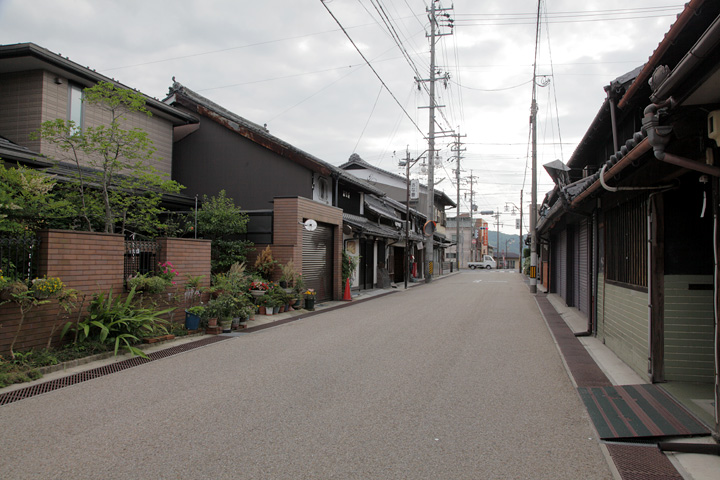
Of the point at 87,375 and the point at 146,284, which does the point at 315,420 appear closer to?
Result: the point at 87,375

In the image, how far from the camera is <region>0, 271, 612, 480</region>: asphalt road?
3.57 metres

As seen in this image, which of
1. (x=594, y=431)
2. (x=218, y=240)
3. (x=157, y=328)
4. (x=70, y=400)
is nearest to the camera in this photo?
(x=594, y=431)

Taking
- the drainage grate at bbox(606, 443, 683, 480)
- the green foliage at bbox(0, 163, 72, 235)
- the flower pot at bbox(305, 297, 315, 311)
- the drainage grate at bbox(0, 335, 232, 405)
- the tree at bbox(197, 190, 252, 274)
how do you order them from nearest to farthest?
the drainage grate at bbox(606, 443, 683, 480)
the drainage grate at bbox(0, 335, 232, 405)
the green foliage at bbox(0, 163, 72, 235)
the tree at bbox(197, 190, 252, 274)
the flower pot at bbox(305, 297, 315, 311)

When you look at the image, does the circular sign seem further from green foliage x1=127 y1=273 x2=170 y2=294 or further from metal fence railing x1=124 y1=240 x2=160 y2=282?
green foliage x1=127 y1=273 x2=170 y2=294

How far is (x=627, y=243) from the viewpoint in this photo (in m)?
7.37

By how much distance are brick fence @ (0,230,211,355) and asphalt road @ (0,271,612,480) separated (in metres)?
1.38

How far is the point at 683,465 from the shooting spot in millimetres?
3613

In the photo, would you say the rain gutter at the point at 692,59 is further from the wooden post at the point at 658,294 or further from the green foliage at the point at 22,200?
the green foliage at the point at 22,200

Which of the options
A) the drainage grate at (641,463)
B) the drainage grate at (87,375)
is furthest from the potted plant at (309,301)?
the drainage grate at (641,463)

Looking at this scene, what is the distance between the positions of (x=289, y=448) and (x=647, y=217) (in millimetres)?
5343

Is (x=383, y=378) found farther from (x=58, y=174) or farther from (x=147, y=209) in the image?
(x=58, y=174)

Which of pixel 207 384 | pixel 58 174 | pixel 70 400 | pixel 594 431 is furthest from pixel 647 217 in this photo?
pixel 58 174

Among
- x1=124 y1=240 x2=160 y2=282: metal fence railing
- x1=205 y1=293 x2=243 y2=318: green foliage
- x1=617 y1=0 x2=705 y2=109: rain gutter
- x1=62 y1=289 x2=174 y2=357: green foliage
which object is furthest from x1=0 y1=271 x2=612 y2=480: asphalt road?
x1=617 y1=0 x2=705 y2=109: rain gutter

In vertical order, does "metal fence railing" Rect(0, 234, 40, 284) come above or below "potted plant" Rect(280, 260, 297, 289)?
above
